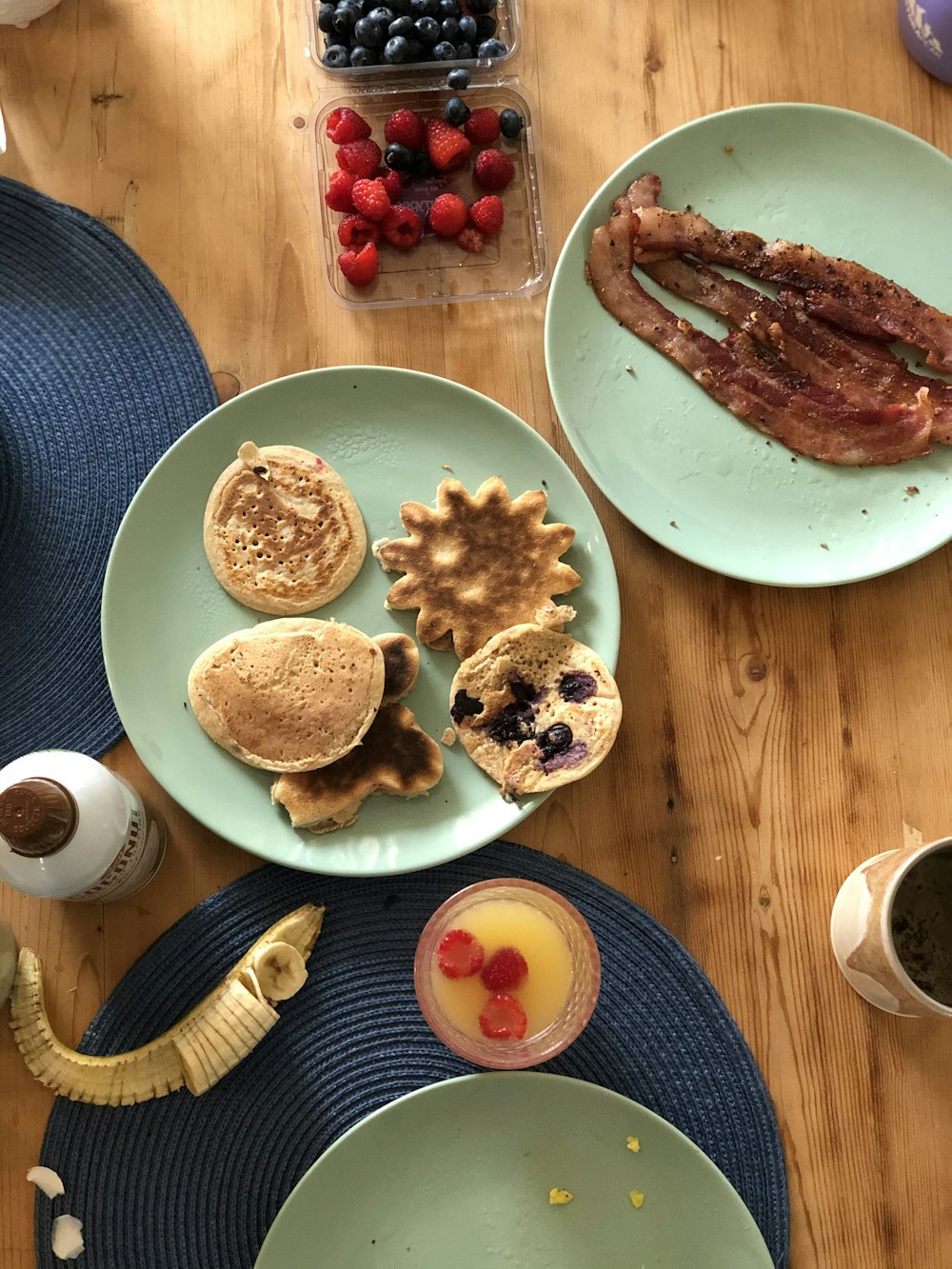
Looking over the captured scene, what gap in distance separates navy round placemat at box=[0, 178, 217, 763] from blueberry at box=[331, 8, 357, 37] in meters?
0.42

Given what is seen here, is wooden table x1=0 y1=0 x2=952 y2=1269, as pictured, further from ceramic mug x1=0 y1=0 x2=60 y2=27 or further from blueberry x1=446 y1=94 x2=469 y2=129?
blueberry x1=446 y1=94 x2=469 y2=129

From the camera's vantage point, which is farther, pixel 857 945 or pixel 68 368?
pixel 68 368

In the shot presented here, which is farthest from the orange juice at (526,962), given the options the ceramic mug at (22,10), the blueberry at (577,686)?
the ceramic mug at (22,10)

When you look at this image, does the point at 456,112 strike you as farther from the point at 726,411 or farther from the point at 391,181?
the point at 726,411

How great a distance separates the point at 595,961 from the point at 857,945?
35 cm

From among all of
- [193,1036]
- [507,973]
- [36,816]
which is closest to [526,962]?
[507,973]

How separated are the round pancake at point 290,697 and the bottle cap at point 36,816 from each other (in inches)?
8.2

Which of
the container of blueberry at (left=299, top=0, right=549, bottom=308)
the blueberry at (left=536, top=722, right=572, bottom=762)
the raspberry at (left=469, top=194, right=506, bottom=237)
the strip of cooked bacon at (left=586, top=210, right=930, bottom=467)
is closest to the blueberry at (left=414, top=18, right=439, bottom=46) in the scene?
the container of blueberry at (left=299, top=0, right=549, bottom=308)

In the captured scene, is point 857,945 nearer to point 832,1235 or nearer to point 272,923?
point 832,1235

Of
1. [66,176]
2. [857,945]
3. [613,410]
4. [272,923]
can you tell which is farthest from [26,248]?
[857,945]

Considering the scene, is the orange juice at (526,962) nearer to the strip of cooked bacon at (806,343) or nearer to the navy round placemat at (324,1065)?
the navy round placemat at (324,1065)

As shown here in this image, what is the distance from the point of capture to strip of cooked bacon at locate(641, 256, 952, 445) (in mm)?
1436

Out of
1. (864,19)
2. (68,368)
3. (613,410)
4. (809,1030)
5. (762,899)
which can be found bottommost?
(809,1030)

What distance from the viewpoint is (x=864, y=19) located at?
1514mm
